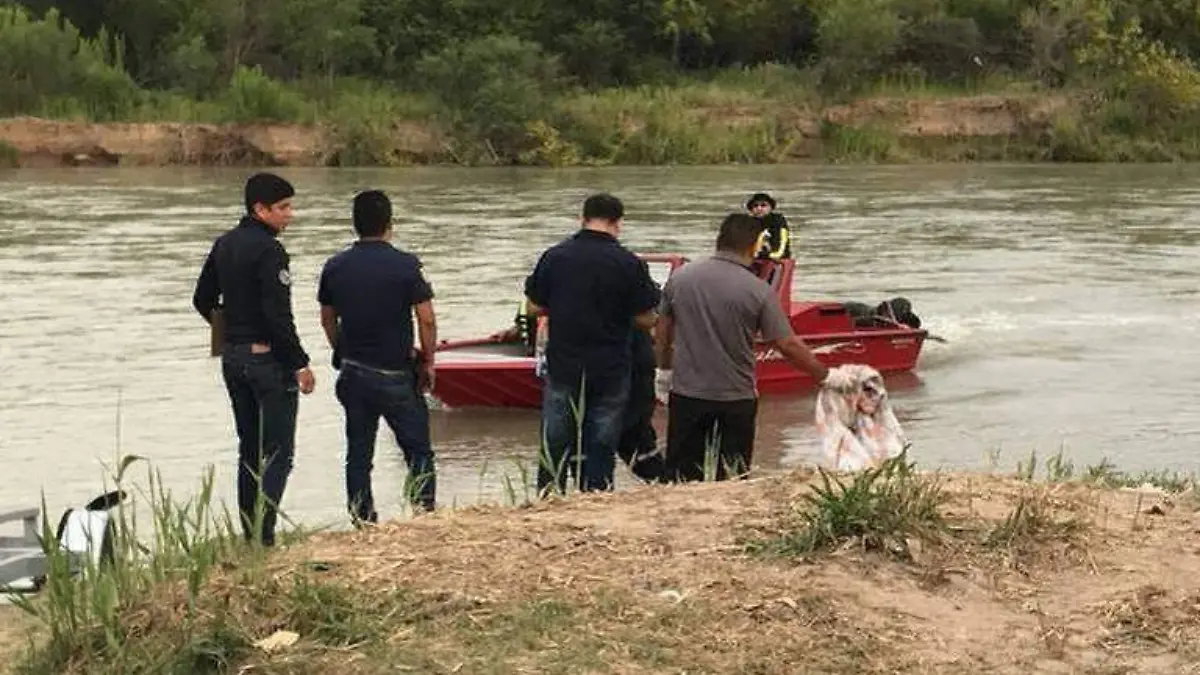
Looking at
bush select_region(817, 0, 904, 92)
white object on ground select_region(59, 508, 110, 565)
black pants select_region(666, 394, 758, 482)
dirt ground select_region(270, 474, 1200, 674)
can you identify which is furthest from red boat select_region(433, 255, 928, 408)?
bush select_region(817, 0, 904, 92)

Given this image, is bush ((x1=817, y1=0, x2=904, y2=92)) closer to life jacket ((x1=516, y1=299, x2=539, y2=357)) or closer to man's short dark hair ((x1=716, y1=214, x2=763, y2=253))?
life jacket ((x1=516, y1=299, x2=539, y2=357))

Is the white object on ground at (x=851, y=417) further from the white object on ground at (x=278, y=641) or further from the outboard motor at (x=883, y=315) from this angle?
the outboard motor at (x=883, y=315)

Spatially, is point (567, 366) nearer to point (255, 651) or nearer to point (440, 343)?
point (255, 651)

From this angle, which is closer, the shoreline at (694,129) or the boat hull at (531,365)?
the boat hull at (531,365)

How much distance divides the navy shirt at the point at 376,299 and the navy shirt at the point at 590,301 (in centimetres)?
58

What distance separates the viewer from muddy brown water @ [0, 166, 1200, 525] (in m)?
13.2

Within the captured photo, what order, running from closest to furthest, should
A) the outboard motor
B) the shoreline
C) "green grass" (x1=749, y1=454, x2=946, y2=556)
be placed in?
"green grass" (x1=749, y1=454, x2=946, y2=556), the outboard motor, the shoreline

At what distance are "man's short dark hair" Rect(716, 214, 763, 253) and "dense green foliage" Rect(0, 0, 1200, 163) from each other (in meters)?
44.0

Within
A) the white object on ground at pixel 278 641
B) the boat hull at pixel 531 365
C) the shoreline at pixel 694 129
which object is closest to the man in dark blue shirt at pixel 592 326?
the white object on ground at pixel 278 641

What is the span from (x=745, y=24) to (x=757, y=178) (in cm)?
2195

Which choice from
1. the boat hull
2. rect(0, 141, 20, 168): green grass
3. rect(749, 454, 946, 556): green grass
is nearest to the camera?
rect(749, 454, 946, 556): green grass

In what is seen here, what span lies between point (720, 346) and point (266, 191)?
1909mm

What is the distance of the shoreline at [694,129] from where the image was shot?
51688 millimetres

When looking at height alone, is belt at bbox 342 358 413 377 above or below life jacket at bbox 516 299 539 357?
above
